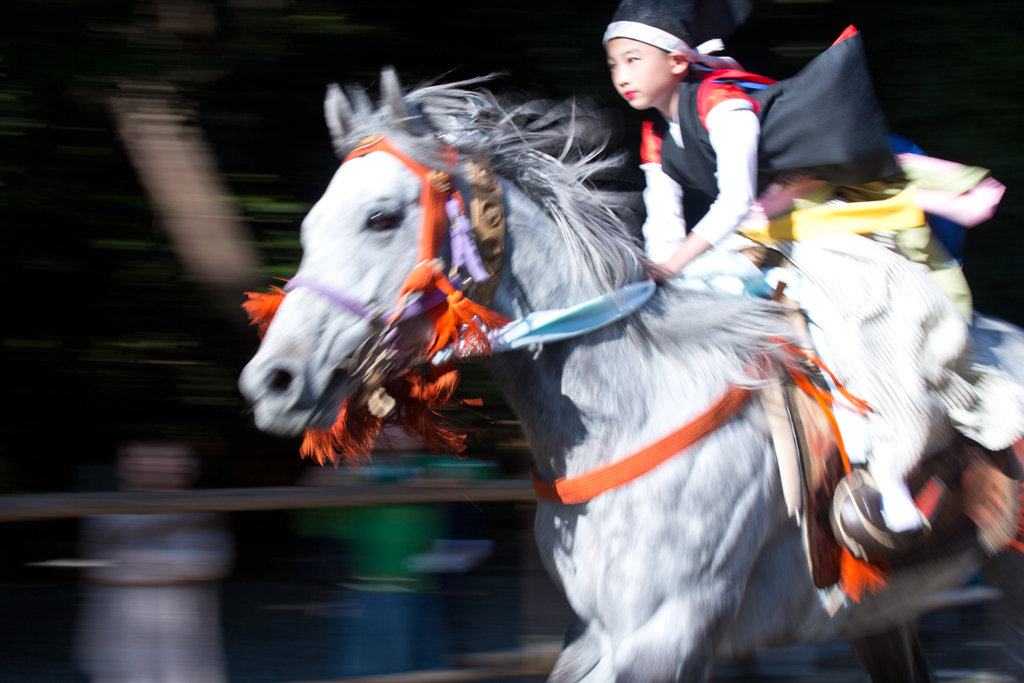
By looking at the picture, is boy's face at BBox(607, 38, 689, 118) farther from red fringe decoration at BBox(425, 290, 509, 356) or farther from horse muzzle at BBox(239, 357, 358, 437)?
horse muzzle at BBox(239, 357, 358, 437)

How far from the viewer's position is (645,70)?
94.4 inches

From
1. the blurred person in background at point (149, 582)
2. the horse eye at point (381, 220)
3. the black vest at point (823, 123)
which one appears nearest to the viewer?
the horse eye at point (381, 220)

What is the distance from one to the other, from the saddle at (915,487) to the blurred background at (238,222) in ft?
5.05

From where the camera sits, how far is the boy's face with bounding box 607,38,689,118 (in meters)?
2.38

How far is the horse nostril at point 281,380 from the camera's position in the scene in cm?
182

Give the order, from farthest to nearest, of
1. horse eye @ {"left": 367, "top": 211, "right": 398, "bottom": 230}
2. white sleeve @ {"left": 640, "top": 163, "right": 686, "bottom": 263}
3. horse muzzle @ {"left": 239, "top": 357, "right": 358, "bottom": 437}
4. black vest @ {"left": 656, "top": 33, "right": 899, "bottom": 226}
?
white sleeve @ {"left": 640, "top": 163, "right": 686, "bottom": 263} < black vest @ {"left": 656, "top": 33, "right": 899, "bottom": 226} < horse eye @ {"left": 367, "top": 211, "right": 398, "bottom": 230} < horse muzzle @ {"left": 239, "top": 357, "right": 358, "bottom": 437}

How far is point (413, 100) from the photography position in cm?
211

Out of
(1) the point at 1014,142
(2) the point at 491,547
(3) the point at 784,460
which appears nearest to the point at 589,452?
(3) the point at 784,460

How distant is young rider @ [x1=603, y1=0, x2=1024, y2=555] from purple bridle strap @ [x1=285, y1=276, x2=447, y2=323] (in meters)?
0.63

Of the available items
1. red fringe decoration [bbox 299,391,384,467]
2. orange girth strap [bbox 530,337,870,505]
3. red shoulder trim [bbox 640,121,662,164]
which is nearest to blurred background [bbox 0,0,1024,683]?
red shoulder trim [bbox 640,121,662,164]

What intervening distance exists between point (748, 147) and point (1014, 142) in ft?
10.5

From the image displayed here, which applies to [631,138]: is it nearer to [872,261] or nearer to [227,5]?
[227,5]

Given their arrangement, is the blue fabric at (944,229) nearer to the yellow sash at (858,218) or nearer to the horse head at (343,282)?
the yellow sash at (858,218)

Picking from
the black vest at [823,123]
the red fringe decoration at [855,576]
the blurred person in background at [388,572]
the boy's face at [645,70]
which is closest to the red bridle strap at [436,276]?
the boy's face at [645,70]
